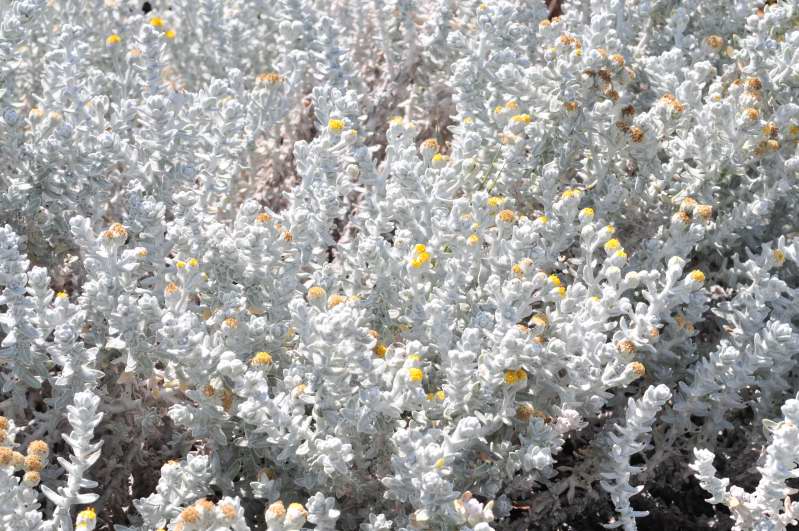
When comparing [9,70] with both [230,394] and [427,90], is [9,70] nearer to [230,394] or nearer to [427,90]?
[230,394]

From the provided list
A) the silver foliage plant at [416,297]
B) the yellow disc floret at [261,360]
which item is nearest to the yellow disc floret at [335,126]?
the silver foliage plant at [416,297]

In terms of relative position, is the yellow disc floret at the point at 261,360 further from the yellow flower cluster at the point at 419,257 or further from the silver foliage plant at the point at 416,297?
the yellow flower cluster at the point at 419,257

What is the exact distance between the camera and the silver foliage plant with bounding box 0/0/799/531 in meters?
2.48

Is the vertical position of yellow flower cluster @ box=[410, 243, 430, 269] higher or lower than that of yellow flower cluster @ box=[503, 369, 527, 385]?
higher

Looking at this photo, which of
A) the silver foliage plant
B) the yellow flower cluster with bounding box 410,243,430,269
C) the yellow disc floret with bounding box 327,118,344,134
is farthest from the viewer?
the yellow disc floret with bounding box 327,118,344,134

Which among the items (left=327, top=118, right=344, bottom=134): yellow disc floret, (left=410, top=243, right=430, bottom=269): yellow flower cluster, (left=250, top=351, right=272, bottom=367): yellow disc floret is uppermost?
(left=327, top=118, right=344, bottom=134): yellow disc floret

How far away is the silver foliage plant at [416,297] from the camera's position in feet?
8.14

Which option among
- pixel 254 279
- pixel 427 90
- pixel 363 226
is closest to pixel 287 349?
pixel 254 279

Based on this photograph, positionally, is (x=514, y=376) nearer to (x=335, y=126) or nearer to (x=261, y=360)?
(x=261, y=360)

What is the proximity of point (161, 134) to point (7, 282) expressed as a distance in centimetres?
76

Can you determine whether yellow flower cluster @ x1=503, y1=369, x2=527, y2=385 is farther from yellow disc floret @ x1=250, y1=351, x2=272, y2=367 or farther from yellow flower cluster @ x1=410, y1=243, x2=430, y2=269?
yellow disc floret @ x1=250, y1=351, x2=272, y2=367

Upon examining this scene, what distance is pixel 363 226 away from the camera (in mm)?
3258

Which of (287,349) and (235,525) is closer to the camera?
(235,525)

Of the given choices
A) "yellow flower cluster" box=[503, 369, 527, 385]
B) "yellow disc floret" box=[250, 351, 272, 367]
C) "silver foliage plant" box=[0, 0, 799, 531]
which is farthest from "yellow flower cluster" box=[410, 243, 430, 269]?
"yellow disc floret" box=[250, 351, 272, 367]
